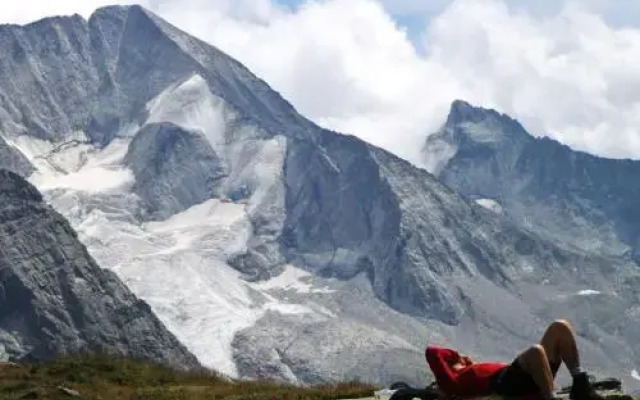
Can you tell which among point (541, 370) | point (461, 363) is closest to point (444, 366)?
point (461, 363)

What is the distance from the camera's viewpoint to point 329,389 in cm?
3000

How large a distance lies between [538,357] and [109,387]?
18.7 meters

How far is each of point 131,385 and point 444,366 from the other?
17417 mm

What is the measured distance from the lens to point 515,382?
18.4m

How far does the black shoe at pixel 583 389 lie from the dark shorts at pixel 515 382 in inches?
29.3

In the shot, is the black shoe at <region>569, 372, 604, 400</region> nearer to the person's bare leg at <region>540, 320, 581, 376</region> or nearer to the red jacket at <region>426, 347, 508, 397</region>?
the person's bare leg at <region>540, 320, 581, 376</region>

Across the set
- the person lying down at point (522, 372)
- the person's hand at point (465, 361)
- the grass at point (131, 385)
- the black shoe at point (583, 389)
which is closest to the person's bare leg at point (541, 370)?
the person lying down at point (522, 372)

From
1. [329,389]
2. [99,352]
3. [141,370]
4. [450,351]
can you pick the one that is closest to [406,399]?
[450,351]

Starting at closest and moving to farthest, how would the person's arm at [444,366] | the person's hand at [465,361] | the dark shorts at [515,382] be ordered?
the dark shorts at [515,382]
the person's arm at [444,366]
the person's hand at [465,361]

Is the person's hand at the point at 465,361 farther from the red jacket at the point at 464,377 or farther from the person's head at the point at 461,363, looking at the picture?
the red jacket at the point at 464,377

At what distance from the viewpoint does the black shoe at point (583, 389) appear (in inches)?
728

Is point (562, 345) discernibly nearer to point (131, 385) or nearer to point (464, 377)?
point (464, 377)

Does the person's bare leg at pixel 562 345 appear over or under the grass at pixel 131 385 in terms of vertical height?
over

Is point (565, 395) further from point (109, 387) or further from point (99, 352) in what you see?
point (99, 352)
